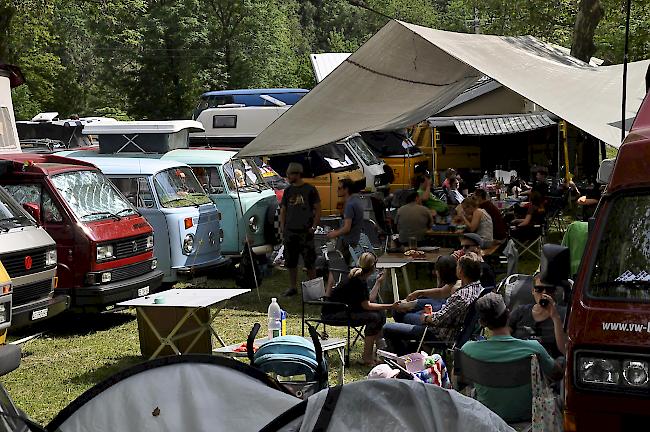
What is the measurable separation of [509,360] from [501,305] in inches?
18.8

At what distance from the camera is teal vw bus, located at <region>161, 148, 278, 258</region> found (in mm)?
14359

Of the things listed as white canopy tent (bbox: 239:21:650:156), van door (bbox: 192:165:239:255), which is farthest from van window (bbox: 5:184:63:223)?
van door (bbox: 192:165:239:255)

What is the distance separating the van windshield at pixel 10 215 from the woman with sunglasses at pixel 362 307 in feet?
10.7

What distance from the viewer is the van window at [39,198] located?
11.4 m

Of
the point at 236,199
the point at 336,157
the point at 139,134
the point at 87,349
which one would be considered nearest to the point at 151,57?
the point at 336,157

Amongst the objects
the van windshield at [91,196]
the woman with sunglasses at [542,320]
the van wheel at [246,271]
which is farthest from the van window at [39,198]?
the woman with sunglasses at [542,320]

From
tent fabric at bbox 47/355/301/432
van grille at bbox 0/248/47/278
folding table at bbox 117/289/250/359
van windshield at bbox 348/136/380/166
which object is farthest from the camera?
van windshield at bbox 348/136/380/166

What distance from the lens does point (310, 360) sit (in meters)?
7.04

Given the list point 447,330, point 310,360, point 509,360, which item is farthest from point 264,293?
point 509,360

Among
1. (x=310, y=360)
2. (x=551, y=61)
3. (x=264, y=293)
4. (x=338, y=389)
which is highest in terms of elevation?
(x=551, y=61)

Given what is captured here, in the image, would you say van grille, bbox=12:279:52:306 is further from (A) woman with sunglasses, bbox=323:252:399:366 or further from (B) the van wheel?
(B) the van wheel

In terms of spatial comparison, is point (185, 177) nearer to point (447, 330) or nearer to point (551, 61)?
point (551, 61)

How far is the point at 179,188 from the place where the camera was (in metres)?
13.5

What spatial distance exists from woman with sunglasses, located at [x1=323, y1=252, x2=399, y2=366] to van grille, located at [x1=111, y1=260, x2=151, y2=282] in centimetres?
304
